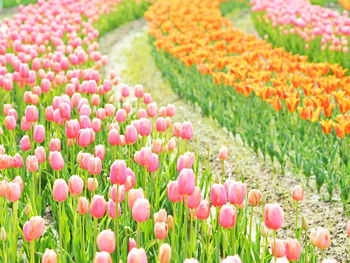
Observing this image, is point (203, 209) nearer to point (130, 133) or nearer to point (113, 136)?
point (130, 133)

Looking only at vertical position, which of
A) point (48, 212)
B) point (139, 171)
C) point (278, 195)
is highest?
point (139, 171)

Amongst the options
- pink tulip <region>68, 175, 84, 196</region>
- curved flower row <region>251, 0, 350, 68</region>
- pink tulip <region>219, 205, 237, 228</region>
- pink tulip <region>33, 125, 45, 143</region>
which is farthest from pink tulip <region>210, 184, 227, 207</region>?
curved flower row <region>251, 0, 350, 68</region>

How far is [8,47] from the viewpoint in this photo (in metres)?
6.86

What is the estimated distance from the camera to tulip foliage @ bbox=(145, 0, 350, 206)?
13.0 feet

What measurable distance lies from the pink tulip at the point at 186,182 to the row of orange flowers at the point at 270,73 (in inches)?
77.6

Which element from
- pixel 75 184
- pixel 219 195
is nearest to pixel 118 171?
pixel 75 184

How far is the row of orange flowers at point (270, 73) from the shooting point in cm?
409

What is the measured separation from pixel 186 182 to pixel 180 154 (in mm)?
1957

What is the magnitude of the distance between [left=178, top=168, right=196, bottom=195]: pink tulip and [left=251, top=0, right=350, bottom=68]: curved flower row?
600 cm

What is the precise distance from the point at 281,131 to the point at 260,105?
937mm

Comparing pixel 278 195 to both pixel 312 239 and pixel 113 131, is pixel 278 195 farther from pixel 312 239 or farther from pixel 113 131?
pixel 312 239

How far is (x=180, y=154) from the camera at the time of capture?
3.96m

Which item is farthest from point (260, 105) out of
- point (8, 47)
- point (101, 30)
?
point (101, 30)

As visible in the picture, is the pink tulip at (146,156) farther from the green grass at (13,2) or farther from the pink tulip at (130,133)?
the green grass at (13,2)
